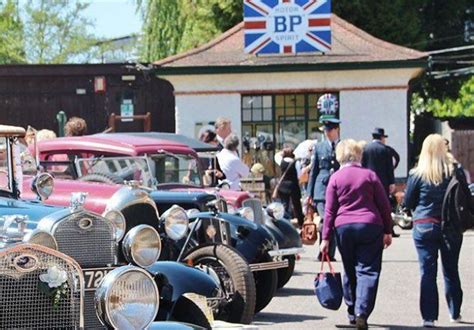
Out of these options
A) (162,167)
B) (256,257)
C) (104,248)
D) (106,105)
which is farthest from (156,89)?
(104,248)

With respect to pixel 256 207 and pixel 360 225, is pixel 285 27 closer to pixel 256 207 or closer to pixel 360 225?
pixel 256 207

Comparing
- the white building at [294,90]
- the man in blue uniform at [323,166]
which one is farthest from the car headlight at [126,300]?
the white building at [294,90]

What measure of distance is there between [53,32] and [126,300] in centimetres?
5478

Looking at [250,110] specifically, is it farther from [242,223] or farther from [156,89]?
[242,223]

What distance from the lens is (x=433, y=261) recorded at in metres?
11.2

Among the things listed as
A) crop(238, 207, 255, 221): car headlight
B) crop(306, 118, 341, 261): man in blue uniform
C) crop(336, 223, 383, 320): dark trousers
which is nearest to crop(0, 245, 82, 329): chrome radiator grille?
crop(336, 223, 383, 320): dark trousers

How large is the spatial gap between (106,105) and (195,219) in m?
21.5

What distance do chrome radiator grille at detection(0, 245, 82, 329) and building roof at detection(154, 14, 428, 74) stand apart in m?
20.3

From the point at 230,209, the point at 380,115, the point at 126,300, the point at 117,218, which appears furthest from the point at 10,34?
the point at 126,300

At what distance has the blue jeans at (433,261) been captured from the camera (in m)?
11.1

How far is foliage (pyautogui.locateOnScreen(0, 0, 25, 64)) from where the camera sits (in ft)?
159

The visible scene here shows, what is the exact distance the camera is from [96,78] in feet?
106

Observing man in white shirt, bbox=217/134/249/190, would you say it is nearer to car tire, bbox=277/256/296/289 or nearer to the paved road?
the paved road

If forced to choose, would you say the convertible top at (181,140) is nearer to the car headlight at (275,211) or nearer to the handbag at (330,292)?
the car headlight at (275,211)
